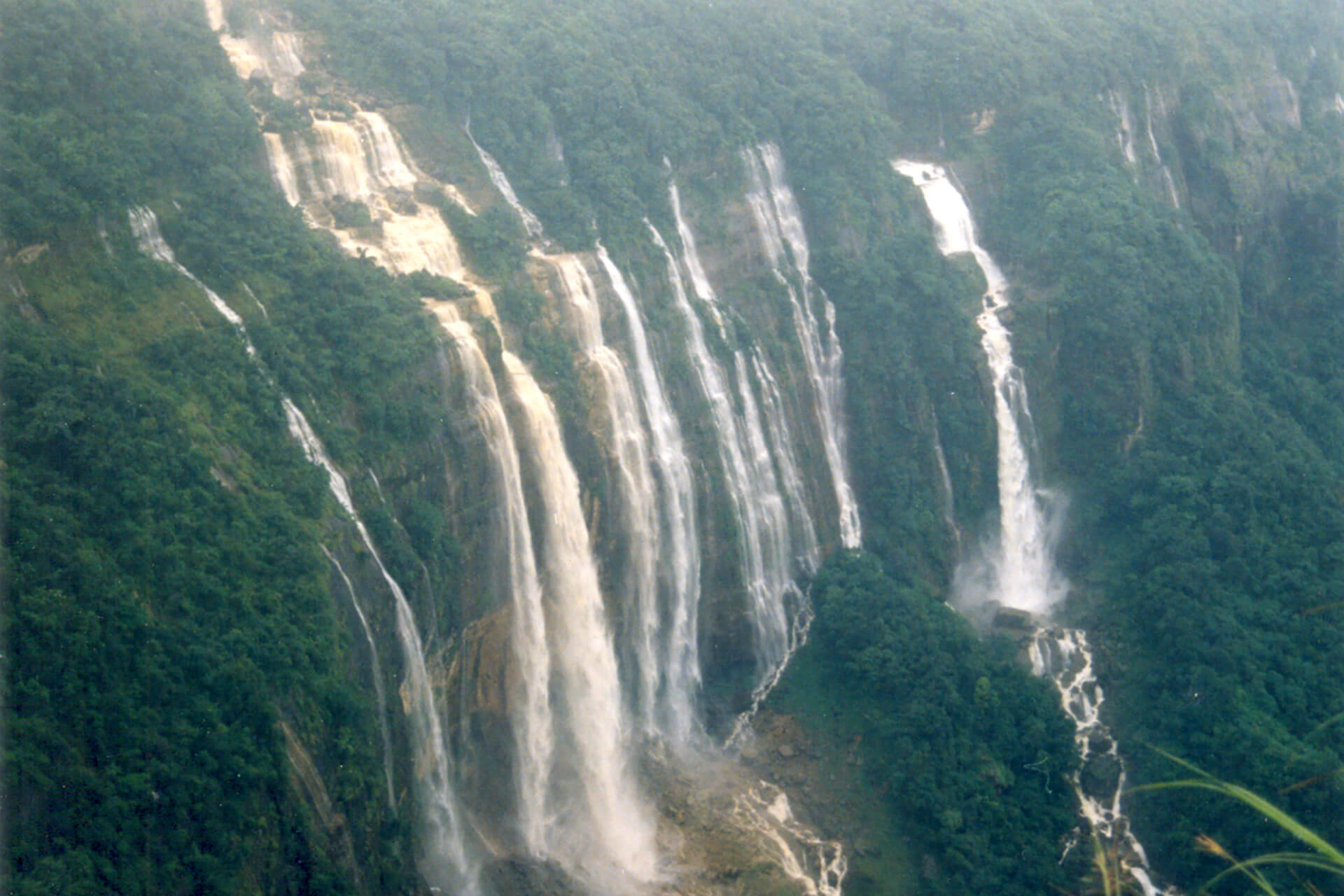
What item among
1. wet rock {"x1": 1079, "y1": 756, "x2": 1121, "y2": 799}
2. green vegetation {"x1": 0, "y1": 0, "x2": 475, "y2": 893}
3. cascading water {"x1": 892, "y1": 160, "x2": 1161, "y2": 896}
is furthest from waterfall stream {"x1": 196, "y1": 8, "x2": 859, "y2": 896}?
wet rock {"x1": 1079, "y1": 756, "x2": 1121, "y2": 799}

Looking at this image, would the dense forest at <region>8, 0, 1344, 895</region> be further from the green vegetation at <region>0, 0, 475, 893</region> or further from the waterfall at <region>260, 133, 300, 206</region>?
the waterfall at <region>260, 133, 300, 206</region>

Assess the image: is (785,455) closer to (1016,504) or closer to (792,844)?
(1016,504)

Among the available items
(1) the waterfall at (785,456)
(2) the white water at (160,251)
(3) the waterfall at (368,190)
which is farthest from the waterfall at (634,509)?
(2) the white water at (160,251)

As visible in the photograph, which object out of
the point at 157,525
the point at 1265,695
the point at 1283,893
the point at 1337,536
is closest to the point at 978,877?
the point at 1283,893

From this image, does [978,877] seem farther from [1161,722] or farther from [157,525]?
[157,525]

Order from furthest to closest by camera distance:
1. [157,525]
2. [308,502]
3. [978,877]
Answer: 1. [978,877]
2. [308,502]
3. [157,525]

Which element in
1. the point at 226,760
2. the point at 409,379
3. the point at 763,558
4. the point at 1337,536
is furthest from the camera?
the point at 1337,536
